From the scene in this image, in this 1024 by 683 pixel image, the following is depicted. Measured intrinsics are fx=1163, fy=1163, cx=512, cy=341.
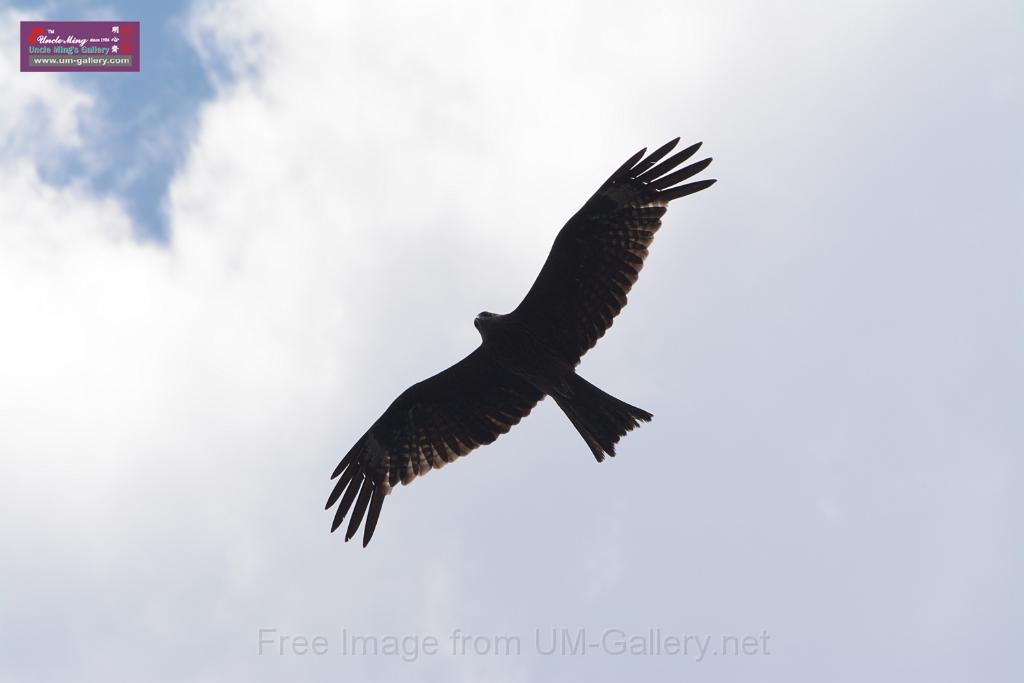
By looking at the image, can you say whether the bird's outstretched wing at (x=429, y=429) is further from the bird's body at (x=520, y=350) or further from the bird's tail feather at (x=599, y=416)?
the bird's tail feather at (x=599, y=416)

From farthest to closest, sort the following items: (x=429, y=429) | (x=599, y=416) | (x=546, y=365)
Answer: (x=429, y=429)
(x=546, y=365)
(x=599, y=416)

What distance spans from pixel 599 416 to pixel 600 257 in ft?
5.86

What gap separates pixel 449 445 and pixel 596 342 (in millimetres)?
2327

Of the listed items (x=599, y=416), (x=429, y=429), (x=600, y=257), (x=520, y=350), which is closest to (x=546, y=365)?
(x=520, y=350)

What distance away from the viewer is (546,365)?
1286 centimetres

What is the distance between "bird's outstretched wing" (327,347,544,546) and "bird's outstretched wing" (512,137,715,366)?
3.16ft

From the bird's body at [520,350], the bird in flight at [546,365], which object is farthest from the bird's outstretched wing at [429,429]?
the bird's body at [520,350]

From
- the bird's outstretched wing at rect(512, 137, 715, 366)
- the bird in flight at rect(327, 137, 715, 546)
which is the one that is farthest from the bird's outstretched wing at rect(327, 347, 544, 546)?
the bird's outstretched wing at rect(512, 137, 715, 366)

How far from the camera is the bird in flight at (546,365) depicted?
12586 millimetres

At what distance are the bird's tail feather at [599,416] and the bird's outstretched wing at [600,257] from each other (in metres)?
0.56

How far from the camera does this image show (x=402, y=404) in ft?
45.8

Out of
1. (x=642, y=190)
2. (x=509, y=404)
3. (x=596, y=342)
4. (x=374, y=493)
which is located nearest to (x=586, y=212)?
(x=642, y=190)

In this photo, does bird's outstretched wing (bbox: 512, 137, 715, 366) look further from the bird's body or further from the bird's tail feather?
the bird's tail feather

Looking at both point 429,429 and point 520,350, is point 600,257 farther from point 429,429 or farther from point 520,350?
point 429,429
